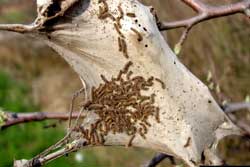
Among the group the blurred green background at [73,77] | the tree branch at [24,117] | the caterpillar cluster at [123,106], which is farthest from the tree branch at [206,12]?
the blurred green background at [73,77]

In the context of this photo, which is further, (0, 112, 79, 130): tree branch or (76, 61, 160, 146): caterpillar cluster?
(0, 112, 79, 130): tree branch

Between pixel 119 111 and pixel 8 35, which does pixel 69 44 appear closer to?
pixel 119 111

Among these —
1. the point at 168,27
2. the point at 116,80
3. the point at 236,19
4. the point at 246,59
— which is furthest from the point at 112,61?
the point at 246,59

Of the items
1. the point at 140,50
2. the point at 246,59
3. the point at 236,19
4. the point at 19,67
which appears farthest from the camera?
the point at 19,67

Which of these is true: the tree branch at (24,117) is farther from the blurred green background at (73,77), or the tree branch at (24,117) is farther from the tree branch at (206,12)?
the blurred green background at (73,77)

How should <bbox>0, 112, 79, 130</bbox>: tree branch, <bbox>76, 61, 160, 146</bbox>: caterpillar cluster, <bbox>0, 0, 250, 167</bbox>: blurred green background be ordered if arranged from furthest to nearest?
1. <bbox>0, 0, 250, 167</bbox>: blurred green background
2. <bbox>0, 112, 79, 130</bbox>: tree branch
3. <bbox>76, 61, 160, 146</bbox>: caterpillar cluster

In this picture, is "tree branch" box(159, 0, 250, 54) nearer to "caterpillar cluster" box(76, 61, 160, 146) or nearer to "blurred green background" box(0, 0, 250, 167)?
"caterpillar cluster" box(76, 61, 160, 146)

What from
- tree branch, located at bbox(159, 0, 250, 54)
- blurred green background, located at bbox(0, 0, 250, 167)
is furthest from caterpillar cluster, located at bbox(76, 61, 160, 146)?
blurred green background, located at bbox(0, 0, 250, 167)
